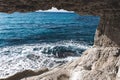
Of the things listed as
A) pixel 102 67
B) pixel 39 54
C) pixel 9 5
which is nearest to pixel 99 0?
pixel 102 67

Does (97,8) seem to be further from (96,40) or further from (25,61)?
(25,61)

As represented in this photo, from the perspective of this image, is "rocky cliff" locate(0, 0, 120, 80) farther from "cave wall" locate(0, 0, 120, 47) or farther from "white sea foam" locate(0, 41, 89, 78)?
"white sea foam" locate(0, 41, 89, 78)

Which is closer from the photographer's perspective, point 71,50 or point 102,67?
point 102,67

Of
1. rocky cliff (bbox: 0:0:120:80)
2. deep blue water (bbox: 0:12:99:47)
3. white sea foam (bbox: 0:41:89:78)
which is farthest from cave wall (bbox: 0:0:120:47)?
deep blue water (bbox: 0:12:99:47)

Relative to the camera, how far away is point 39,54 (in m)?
24.8

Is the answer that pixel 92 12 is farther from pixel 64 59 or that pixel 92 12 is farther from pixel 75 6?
pixel 64 59

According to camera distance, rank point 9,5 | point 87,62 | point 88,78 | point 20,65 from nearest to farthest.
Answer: point 88,78
point 9,5
point 87,62
point 20,65

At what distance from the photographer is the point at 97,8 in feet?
33.6

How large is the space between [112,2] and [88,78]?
2.73 meters

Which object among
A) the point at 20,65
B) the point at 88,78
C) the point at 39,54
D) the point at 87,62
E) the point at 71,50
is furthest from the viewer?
the point at 71,50

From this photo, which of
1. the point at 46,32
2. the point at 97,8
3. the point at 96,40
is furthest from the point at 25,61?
the point at 46,32

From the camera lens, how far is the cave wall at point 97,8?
31.7 feet

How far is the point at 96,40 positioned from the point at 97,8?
1599 mm

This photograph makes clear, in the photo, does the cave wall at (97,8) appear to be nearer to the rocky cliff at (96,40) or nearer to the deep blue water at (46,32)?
the rocky cliff at (96,40)
